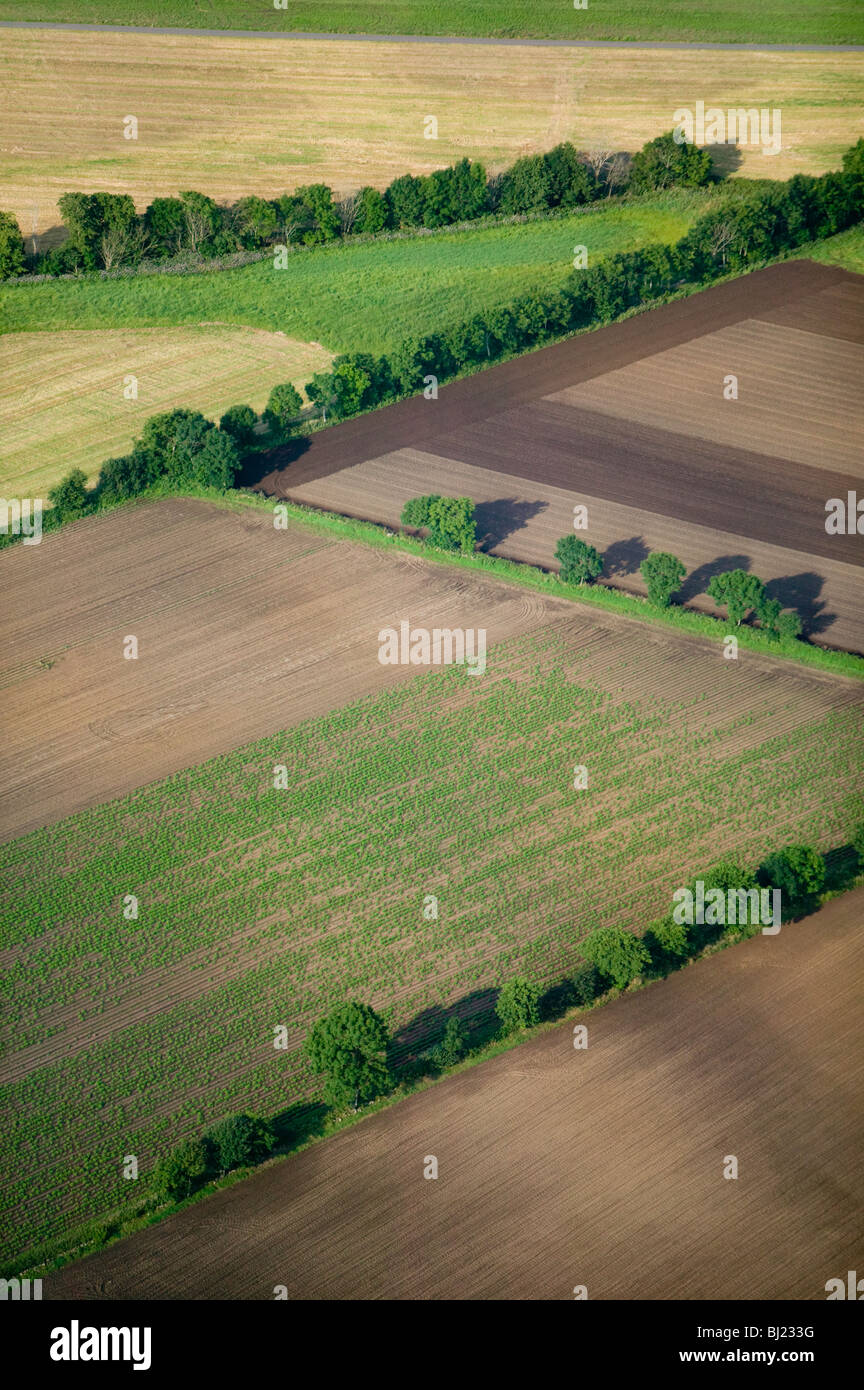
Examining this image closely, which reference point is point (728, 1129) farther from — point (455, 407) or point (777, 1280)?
point (455, 407)

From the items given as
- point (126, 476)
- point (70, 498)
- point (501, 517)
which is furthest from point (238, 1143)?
point (126, 476)

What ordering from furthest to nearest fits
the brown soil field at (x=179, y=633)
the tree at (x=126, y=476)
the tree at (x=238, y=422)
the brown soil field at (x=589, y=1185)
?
the tree at (x=238, y=422) < the tree at (x=126, y=476) < the brown soil field at (x=179, y=633) < the brown soil field at (x=589, y=1185)

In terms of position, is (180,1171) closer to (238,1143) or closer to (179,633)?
(238,1143)

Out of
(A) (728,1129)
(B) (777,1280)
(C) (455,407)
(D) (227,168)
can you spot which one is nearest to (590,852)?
(A) (728,1129)

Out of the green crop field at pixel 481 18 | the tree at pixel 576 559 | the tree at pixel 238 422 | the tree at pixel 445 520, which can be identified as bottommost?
the tree at pixel 576 559

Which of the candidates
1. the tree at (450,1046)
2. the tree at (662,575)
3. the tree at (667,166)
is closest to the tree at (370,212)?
the tree at (667,166)

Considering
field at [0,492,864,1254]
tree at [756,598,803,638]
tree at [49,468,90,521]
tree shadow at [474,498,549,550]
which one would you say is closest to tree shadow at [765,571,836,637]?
tree at [756,598,803,638]

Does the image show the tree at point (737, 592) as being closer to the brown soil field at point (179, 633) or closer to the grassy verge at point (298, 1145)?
the brown soil field at point (179, 633)
